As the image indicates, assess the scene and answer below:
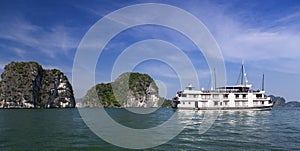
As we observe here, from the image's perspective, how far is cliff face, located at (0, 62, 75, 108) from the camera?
166250 millimetres

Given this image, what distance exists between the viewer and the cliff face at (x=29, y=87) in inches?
6545

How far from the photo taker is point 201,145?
19.3 metres

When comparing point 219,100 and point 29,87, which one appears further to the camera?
point 29,87

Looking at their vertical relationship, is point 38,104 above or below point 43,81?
below

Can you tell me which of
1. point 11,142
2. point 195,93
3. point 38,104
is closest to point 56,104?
point 38,104

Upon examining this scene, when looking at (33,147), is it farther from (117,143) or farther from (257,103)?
(257,103)

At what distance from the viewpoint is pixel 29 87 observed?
170 metres

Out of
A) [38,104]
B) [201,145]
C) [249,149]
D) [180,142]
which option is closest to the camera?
[249,149]

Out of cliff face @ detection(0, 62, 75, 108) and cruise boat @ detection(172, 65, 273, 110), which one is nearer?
cruise boat @ detection(172, 65, 273, 110)

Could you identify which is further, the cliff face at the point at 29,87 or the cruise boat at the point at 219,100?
the cliff face at the point at 29,87

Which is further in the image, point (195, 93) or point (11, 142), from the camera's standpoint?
point (195, 93)

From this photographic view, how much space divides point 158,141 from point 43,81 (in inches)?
7104

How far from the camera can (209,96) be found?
78.9 metres

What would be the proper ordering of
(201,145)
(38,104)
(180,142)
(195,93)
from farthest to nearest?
(38,104), (195,93), (180,142), (201,145)
